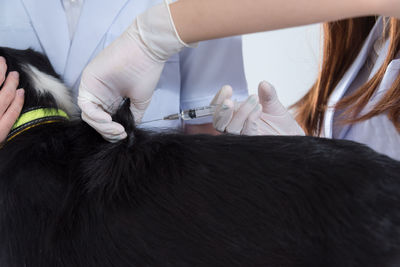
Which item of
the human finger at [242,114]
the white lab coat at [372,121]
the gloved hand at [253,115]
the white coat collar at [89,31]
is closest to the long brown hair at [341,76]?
the white lab coat at [372,121]

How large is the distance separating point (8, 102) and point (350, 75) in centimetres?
77

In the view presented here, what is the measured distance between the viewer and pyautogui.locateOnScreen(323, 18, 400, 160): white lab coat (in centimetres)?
85

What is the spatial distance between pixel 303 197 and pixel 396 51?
1.79 feet

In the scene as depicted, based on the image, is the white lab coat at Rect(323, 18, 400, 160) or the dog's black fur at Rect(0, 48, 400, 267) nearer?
the dog's black fur at Rect(0, 48, 400, 267)

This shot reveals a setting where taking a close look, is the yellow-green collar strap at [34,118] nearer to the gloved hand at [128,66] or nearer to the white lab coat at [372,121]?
the gloved hand at [128,66]

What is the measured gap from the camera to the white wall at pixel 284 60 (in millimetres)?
1575

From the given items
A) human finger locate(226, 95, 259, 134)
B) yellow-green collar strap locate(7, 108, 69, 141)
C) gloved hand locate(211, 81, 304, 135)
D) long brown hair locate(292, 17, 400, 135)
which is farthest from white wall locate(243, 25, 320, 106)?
yellow-green collar strap locate(7, 108, 69, 141)

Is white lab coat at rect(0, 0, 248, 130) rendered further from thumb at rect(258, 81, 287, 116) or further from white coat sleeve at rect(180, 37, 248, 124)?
thumb at rect(258, 81, 287, 116)

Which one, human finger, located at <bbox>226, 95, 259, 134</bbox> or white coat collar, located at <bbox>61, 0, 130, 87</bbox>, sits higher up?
white coat collar, located at <bbox>61, 0, 130, 87</bbox>

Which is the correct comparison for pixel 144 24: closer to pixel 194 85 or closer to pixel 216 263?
pixel 194 85

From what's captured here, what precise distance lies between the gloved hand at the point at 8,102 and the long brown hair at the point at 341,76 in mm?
706

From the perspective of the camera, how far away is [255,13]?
60 centimetres

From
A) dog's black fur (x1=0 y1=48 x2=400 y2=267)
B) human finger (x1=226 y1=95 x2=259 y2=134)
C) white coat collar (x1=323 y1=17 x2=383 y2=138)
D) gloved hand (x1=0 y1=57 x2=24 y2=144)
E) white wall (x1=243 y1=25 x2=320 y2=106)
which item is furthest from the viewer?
white wall (x1=243 y1=25 x2=320 y2=106)

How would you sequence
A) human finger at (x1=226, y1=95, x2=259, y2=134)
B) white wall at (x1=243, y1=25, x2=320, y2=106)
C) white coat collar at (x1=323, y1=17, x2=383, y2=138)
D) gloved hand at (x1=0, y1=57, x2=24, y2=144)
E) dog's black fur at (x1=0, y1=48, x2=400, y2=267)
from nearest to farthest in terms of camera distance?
1. dog's black fur at (x1=0, y1=48, x2=400, y2=267)
2. gloved hand at (x1=0, y1=57, x2=24, y2=144)
3. human finger at (x1=226, y1=95, x2=259, y2=134)
4. white coat collar at (x1=323, y1=17, x2=383, y2=138)
5. white wall at (x1=243, y1=25, x2=320, y2=106)
